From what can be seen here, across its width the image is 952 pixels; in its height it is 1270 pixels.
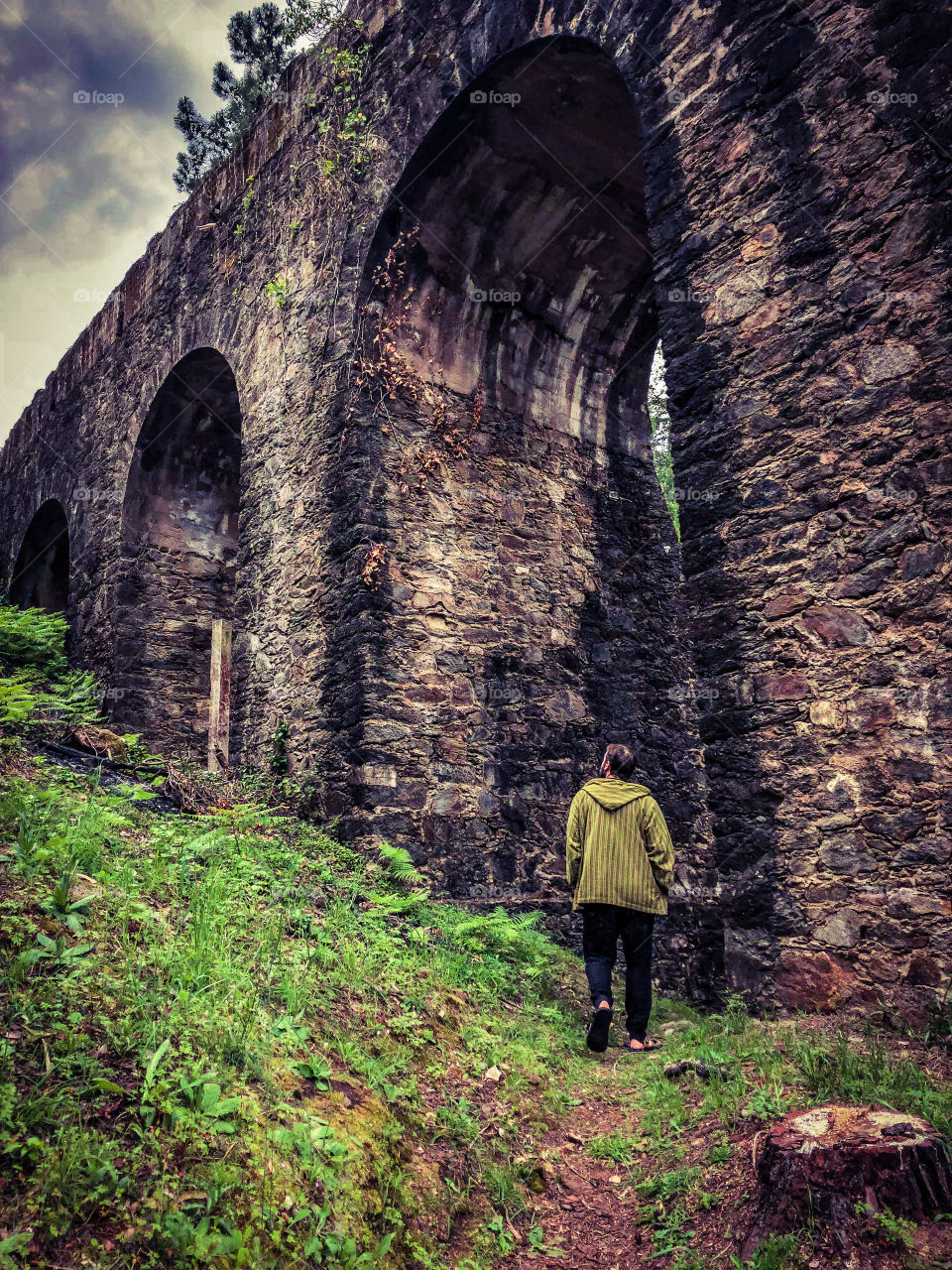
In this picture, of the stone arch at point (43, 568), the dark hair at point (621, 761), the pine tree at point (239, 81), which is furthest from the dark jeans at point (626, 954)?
the pine tree at point (239, 81)

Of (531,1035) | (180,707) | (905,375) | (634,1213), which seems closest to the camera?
(634,1213)

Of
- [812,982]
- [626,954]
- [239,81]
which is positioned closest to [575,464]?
[626,954]

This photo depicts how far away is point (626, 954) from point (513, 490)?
4101mm

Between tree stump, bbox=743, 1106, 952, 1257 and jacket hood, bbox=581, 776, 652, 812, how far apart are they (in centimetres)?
211

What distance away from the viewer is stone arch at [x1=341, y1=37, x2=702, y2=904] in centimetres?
615

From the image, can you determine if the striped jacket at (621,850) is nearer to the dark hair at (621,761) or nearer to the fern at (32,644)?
the dark hair at (621,761)

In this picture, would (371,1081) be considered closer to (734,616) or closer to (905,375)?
(734,616)

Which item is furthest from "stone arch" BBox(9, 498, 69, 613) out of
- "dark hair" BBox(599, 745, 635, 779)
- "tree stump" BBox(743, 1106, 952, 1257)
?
"tree stump" BBox(743, 1106, 952, 1257)

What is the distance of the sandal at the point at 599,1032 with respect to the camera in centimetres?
419

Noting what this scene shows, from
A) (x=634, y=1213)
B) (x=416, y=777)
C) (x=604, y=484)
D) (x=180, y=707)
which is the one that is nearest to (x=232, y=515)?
(x=180, y=707)

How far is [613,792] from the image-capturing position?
4.50m

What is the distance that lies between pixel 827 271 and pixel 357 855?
4303 mm

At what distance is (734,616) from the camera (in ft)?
12.7

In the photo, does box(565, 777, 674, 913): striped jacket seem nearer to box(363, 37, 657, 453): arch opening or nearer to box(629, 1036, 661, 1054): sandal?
box(629, 1036, 661, 1054): sandal
